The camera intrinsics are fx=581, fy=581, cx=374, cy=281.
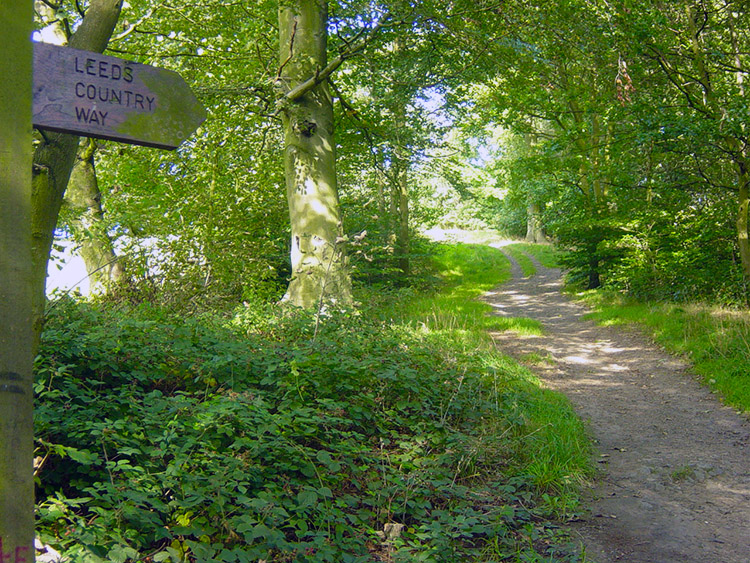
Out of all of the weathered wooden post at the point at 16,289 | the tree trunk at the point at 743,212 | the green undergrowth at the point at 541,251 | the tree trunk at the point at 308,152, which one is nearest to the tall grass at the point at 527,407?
the tree trunk at the point at 308,152

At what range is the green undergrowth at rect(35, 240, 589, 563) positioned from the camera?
2863 mm

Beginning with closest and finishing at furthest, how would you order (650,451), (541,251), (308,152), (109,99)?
(109,99)
(650,451)
(308,152)
(541,251)

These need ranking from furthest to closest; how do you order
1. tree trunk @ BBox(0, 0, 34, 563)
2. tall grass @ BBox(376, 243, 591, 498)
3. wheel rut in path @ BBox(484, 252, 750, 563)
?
tall grass @ BBox(376, 243, 591, 498) → wheel rut in path @ BBox(484, 252, 750, 563) → tree trunk @ BBox(0, 0, 34, 563)

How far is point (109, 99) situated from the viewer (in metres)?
2.42

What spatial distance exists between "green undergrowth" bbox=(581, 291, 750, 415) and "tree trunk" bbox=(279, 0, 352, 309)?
5.44 meters

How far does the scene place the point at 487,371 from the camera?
7.02m

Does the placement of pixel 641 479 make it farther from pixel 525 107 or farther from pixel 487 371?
pixel 525 107

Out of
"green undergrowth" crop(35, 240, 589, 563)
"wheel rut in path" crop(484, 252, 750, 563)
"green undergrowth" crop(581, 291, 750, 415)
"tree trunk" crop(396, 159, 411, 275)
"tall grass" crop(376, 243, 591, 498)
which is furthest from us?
"tree trunk" crop(396, 159, 411, 275)

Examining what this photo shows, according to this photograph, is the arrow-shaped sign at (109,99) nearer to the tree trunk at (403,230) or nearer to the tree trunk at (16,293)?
the tree trunk at (16,293)

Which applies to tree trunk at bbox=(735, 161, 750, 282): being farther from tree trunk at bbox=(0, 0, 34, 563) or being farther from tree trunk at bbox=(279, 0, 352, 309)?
tree trunk at bbox=(0, 0, 34, 563)

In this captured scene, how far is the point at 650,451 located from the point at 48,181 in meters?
5.54

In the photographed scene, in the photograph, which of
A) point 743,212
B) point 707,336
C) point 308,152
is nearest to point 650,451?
point 707,336

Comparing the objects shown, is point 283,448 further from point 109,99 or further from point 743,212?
point 743,212

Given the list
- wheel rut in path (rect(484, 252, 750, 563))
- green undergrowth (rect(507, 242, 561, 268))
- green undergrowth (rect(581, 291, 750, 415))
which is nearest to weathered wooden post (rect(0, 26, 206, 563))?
wheel rut in path (rect(484, 252, 750, 563))
